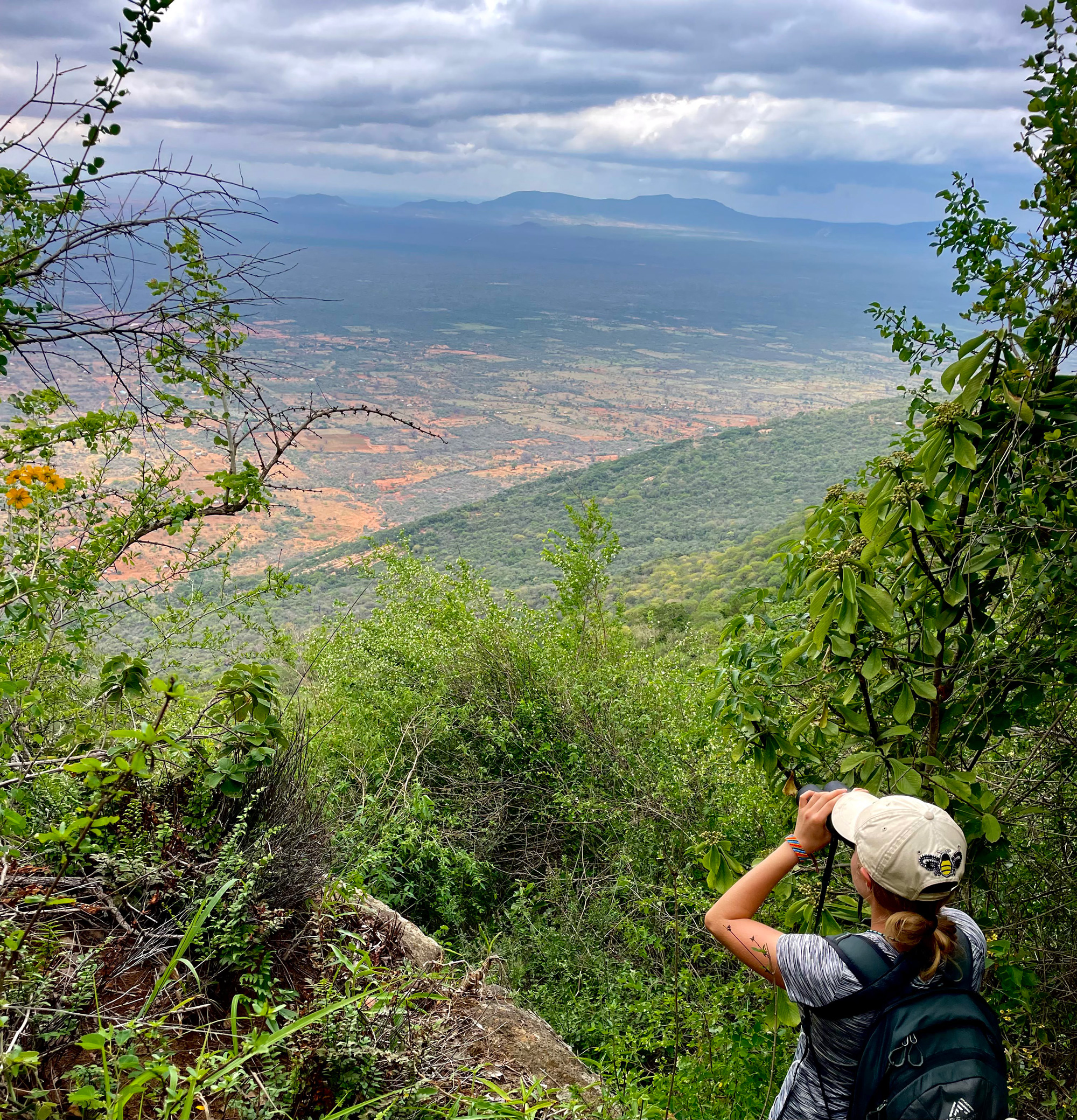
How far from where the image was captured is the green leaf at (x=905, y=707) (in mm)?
2213

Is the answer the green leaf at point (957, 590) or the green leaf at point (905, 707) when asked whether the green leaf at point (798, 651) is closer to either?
the green leaf at point (905, 707)

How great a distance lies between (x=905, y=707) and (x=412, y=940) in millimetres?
2251

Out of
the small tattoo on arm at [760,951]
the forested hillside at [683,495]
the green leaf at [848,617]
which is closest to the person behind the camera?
the small tattoo on arm at [760,951]

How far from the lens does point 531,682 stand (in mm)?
7512

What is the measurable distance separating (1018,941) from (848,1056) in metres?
1.82

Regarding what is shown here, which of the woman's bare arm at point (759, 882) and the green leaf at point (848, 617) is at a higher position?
the green leaf at point (848, 617)

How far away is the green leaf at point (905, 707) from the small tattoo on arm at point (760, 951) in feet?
2.91

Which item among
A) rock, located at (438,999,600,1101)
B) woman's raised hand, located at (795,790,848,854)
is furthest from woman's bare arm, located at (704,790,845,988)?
rock, located at (438,999,600,1101)

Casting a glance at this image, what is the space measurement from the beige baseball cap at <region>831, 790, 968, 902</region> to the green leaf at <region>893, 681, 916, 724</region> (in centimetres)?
63

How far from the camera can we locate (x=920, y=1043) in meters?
1.43

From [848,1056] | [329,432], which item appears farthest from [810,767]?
[329,432]

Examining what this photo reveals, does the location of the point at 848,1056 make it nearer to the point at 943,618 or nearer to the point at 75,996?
the point at 943,618

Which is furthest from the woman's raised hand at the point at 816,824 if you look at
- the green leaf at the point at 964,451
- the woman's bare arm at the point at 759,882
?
the green leaf at the point at 964,451

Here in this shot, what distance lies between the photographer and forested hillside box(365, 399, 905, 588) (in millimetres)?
43719
